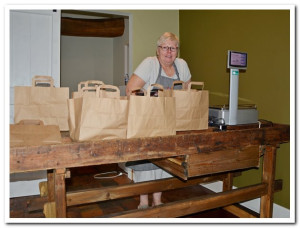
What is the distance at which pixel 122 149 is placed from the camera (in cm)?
138

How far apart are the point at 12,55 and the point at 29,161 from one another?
87.0 inches

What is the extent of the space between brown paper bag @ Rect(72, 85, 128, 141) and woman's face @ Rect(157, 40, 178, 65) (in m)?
0.96

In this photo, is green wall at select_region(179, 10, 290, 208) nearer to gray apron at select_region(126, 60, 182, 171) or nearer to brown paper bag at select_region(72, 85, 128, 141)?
gray apron at select_region(126, 60, 182, 171)

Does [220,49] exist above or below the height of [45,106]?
above

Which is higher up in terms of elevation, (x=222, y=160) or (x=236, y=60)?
(x=236, y=60)

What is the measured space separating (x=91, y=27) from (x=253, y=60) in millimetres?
3942

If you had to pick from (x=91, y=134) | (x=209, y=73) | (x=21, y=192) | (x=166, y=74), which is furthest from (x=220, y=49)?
(x=21, y=192)

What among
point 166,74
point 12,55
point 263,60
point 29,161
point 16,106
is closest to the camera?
point 29,161

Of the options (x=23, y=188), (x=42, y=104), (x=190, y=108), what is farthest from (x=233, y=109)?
(x=23, y=188)

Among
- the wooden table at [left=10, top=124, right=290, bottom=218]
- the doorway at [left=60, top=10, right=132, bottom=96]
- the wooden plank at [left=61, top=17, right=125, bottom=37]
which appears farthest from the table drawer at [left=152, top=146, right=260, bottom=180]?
the doorway at [left=60, top=10, right=132, bottom=96]

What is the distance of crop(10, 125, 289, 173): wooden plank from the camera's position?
1.20 meters

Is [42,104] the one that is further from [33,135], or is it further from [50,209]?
[50,209]

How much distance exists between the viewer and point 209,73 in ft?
10.5
